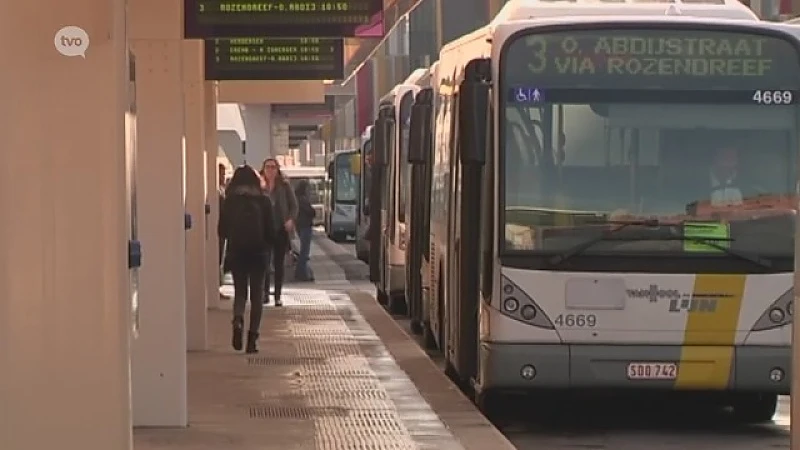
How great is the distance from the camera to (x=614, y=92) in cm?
1191

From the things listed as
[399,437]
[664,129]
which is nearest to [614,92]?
[664,129]

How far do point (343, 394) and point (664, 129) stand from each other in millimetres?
3261

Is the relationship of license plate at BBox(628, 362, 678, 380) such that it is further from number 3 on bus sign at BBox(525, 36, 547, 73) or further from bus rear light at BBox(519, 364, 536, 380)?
number 3 on bus sign at BBox(525, 36, 547, 73)

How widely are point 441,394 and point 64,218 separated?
6.99 meters

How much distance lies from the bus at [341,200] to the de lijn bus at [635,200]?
36.8 m

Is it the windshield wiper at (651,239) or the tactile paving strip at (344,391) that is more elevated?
the windshield wiper at (651,239)

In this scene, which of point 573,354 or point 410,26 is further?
point 410,26

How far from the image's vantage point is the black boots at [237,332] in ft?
53.1

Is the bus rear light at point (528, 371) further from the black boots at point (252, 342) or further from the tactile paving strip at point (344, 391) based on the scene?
the black boots at point (252, 342)

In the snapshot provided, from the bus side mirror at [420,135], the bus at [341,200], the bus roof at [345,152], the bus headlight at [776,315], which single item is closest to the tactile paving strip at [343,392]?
the bus side mirror at [420,135]

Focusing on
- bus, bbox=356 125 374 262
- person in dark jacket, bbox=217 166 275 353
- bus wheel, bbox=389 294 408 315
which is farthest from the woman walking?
bus, bbox=356 125 374 262

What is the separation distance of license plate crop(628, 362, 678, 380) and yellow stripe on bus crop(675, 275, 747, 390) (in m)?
0.05

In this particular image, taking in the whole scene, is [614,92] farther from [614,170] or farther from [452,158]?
[452,158]

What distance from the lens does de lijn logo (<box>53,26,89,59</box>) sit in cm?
642
